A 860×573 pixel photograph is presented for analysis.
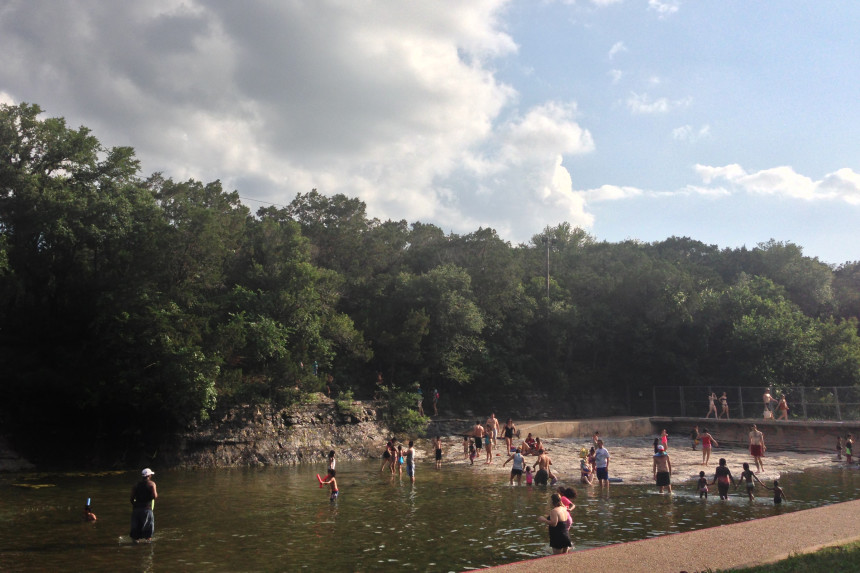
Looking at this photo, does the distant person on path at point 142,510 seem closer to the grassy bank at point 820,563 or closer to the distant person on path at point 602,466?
the grassy bank at point 820,563

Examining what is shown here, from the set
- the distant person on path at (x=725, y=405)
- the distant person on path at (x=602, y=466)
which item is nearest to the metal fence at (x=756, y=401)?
the distant person on path at (x=725, y=405)

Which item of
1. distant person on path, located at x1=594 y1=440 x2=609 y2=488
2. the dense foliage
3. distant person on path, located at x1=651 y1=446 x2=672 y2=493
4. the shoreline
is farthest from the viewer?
the dense foliage

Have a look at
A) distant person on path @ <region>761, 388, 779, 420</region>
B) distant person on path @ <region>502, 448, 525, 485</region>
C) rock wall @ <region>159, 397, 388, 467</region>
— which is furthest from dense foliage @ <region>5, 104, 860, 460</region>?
distant person on path @ <region>502, 448, 525, 485</region>

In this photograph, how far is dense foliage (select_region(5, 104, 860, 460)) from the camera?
30469 millimetres

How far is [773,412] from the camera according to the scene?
126 feet

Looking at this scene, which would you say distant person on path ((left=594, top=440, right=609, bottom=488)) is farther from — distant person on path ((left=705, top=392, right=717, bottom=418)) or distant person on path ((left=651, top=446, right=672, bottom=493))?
distant person on path ((left=705, top=392, right=717, bottom=418))

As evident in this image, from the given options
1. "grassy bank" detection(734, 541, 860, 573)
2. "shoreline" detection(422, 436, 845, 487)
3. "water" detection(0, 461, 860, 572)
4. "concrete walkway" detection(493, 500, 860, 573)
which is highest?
"grassy bank" detection(734, 541, 860, 573)

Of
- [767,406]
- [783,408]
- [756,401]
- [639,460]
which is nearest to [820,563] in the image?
[639,460]

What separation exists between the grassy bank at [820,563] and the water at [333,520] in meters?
4.59

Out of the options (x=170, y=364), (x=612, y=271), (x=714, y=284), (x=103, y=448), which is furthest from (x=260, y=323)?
(x=714, y=284)

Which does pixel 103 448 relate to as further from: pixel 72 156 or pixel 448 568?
pixel 448 568

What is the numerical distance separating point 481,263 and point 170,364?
91.6 ft

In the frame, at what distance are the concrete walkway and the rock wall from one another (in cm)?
2329

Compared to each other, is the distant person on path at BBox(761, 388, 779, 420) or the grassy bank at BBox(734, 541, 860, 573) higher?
the distant person on path at BBox(761, 388, 779, 420)
